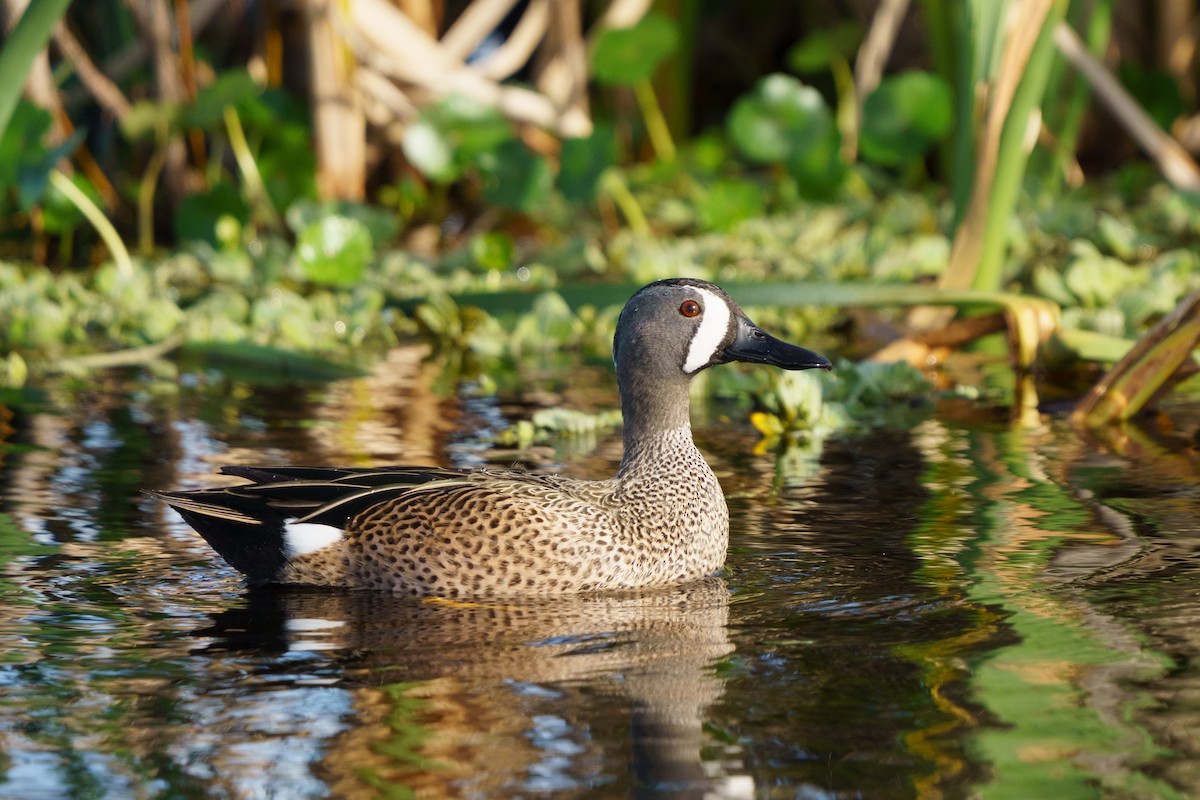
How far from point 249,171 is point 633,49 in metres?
2.16

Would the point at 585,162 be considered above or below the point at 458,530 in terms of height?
above

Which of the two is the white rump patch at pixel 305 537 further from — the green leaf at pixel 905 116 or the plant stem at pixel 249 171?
the green leaf at pixel 905 116

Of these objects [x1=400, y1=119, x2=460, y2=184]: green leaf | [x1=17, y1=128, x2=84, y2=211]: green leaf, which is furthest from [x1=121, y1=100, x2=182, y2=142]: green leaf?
[x1=17, y1=128, x2=84, y2=211]: green leaf

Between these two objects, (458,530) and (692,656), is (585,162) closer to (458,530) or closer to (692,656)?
(458,530)

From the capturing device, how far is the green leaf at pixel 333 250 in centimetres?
882

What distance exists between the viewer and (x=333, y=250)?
883 centimetres

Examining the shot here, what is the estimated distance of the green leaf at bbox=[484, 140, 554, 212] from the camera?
9570 mm

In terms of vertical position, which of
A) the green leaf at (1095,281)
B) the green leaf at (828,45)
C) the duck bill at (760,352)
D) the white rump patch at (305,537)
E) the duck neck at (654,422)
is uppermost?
the green leaf at (828,45)

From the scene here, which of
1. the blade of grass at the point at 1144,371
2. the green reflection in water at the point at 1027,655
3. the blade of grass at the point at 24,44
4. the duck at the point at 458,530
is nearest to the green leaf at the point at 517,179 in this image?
the blade of grass at the point at 1144,371

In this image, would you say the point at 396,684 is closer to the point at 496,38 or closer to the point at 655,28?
the point at 655,28

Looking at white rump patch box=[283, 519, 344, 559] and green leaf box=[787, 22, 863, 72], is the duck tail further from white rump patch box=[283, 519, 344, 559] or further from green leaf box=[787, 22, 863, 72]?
green leaf box=[787, 22, 863, 72]

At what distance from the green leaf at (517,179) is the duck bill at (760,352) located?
199 inches

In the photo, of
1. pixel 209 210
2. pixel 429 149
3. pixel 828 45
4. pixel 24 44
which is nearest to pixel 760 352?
pixel 24 44

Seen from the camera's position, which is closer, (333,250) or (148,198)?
(333,250)
